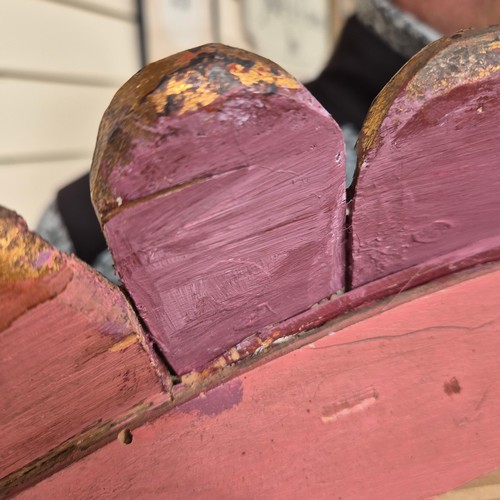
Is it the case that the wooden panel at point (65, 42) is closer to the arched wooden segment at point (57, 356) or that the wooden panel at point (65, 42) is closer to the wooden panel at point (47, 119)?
the wooden panel at point (47, 119)

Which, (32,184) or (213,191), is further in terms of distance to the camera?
(32,184)

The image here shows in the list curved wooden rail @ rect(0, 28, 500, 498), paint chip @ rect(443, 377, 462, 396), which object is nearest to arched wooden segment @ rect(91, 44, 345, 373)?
curved wooden rail @ rect(0, 28, 500, 498)

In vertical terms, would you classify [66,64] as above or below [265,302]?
above

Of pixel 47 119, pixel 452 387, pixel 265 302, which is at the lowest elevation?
pixel 452 387

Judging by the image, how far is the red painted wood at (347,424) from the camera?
39 centimetres

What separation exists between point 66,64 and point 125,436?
130 centimetres

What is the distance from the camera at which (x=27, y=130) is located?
1.40 meters

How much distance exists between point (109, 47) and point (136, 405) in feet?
4.65

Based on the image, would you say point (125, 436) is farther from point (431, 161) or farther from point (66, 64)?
point (66, 64)

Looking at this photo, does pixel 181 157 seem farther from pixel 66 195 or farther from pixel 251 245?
pixel 66 195

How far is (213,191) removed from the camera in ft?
1.07

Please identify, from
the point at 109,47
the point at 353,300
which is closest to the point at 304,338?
the point at 353,300

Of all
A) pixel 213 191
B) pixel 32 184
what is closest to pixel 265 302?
pixel 213 191

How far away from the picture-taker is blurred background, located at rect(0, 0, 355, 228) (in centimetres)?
134
